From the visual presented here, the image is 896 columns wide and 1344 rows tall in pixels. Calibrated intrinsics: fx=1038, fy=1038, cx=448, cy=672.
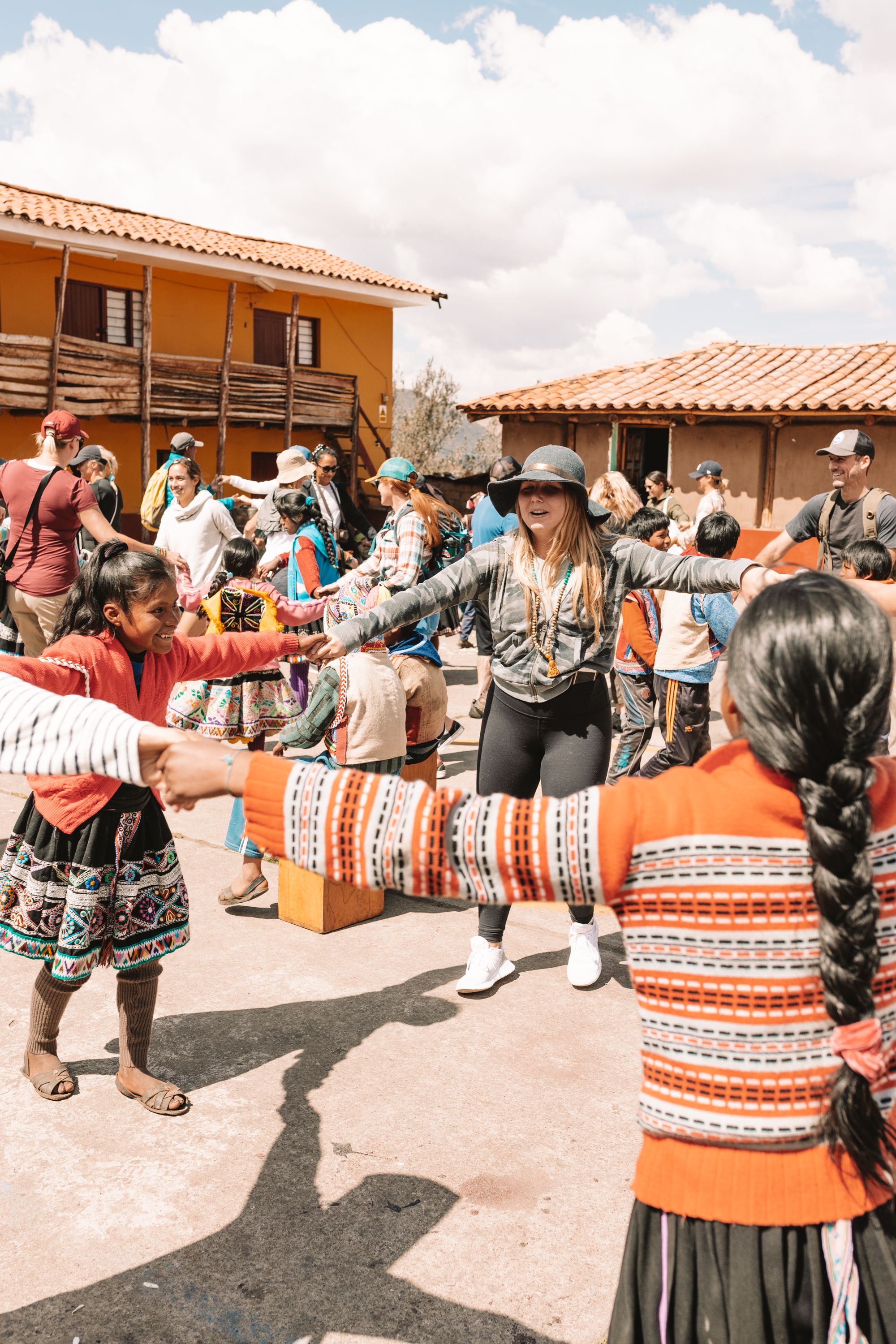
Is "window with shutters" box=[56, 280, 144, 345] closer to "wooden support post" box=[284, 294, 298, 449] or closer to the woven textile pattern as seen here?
"wooden support post" box=[284, 294, 298, 449]

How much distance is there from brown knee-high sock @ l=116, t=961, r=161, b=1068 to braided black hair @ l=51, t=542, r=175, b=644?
103 centimetres

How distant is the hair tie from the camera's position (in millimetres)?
1393

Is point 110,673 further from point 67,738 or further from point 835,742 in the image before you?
point 835,742

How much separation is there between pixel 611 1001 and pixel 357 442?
20917 millimetres

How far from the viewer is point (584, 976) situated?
3.97 m

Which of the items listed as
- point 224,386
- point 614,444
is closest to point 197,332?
point 224,386

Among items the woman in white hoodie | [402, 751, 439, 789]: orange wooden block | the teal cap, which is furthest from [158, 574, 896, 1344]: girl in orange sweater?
the woman in white hoodie

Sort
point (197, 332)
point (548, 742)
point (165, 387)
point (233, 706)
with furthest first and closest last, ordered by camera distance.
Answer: point (197, 332) < point (165, 387) < point (233, 706) < point (548, 742)

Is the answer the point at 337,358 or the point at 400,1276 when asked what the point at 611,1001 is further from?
the point at 337,358

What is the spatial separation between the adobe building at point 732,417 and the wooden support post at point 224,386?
15.8ft

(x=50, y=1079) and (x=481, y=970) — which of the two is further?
(x=481, y=970)

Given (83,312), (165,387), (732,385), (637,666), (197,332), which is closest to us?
(637,666)

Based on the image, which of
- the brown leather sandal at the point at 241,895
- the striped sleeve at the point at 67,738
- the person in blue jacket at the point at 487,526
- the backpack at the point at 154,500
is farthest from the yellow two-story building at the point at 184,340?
the striped sleeve at the point at 67,738

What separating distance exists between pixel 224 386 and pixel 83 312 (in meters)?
2.84
